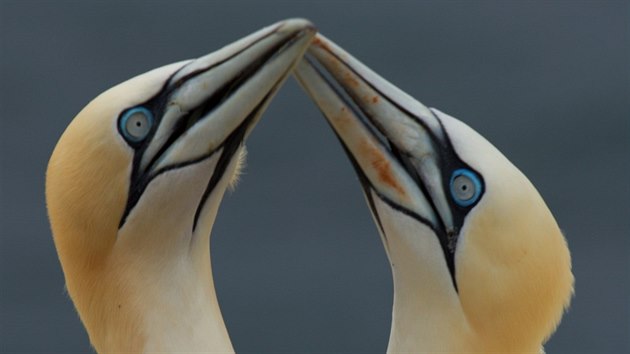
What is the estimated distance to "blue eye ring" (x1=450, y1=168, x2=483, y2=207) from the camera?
47.7 ft

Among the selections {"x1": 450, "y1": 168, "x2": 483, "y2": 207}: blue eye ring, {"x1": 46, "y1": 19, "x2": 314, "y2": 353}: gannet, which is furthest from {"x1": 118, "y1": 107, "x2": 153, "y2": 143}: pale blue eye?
{"x1": 450, "y1": 168, "x2": 483, "y2": 207}: blue eye ring

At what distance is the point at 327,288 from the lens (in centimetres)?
2194

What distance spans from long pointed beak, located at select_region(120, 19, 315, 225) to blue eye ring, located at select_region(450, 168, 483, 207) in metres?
1.12

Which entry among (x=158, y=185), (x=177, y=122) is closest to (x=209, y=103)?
(x=177, y=122)

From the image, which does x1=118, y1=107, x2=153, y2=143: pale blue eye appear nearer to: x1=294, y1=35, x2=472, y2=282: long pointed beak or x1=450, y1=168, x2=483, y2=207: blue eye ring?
x1=294, y1=35, x2=472, y2=282: long pointed beak

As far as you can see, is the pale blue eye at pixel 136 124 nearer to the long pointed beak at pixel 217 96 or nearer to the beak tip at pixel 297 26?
the long pointed beak at pixel 217 96

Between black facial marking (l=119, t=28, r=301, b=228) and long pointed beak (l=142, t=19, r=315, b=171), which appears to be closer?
long pointed beak (l=142, t=19, r=315, b=171)

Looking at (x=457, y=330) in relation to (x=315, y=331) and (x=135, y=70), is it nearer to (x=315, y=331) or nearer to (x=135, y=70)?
(x=315, y=331)

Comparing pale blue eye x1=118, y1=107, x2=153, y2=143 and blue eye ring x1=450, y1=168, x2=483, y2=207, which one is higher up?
pale blue eye x1=118, y1=107, x2=153, y2=143

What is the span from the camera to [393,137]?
48.4ft

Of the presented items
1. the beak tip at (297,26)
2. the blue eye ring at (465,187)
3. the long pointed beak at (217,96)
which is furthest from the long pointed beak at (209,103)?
the blue eye ring at (465,187)

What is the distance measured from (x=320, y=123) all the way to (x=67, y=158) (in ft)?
27.0

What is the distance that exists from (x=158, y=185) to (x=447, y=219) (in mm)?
1643

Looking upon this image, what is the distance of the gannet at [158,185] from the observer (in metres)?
14.6
